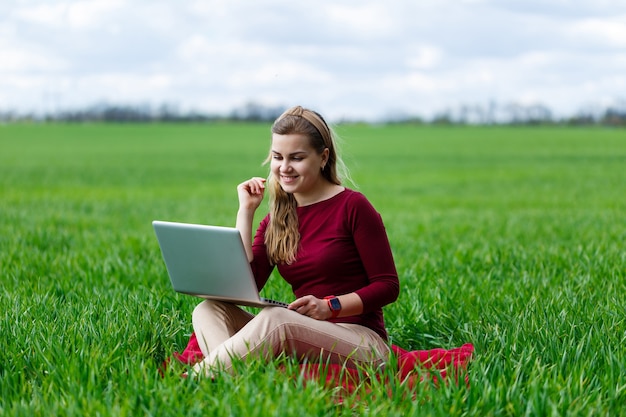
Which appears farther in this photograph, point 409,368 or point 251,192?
point 251,192

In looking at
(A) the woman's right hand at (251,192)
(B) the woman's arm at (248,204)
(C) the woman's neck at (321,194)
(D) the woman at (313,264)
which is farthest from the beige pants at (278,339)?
(C) the woman's neck at (321,194)

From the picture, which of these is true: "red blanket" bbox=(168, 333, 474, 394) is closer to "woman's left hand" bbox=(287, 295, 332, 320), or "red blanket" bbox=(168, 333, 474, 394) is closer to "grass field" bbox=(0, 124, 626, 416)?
"grass field" bbox=(0, 124, 626, 416)

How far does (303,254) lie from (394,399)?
3.50 ft

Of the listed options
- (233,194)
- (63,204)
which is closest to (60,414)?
(63,204)

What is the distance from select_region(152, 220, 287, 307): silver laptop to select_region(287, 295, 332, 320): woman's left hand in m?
0.09

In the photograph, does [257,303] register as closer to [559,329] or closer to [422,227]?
[559,329]

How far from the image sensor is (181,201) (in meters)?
19.0

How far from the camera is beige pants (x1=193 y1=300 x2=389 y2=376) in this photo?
407 centimetres

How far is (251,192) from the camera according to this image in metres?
4.67

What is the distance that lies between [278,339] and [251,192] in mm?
893

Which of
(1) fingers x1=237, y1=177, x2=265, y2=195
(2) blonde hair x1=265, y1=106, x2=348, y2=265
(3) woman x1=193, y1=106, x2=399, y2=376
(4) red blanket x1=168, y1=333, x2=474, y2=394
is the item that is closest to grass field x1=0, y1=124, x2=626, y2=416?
(4) red blanket x1=168, y1=333, x2=474, y2=394

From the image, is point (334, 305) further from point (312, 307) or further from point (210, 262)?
point (210, 262)

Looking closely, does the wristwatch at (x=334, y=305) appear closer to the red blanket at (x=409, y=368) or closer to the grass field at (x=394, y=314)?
the red blanket at (x=409, y=368)

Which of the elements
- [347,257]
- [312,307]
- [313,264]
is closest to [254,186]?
[313,264]
